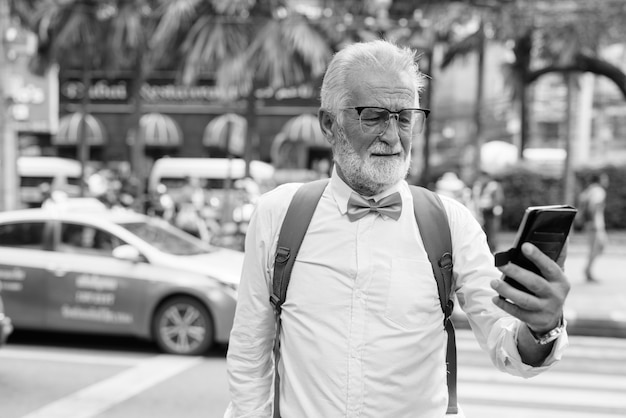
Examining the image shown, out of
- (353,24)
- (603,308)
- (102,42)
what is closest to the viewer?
(603,308)

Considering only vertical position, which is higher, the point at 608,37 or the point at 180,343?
the point at 608,37

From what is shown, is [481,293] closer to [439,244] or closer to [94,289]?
[439,244]

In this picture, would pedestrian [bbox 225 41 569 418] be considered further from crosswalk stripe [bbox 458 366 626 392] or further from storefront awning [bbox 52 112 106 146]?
storefront awning [bbox 52 112 106 146]

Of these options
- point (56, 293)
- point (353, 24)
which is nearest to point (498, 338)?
point (56, 293)

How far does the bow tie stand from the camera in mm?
2195

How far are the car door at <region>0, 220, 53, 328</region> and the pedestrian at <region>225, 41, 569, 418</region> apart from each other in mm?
6525

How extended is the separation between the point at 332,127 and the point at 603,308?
348 inches

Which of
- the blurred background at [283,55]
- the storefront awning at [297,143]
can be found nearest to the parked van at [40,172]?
the blurred background at [283,55]

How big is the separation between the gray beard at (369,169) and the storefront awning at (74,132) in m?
34.4

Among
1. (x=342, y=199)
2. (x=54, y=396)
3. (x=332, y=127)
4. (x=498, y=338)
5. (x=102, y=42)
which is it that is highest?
(x=102, y=42)

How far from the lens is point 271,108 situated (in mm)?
34844

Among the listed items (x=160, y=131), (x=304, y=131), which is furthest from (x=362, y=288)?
(x=160, y=131)

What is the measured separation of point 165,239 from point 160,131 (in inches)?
1054

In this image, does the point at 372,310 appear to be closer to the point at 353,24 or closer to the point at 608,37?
the point at 353,24
